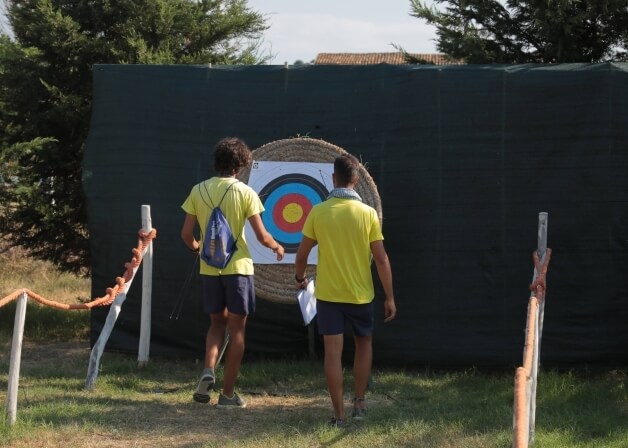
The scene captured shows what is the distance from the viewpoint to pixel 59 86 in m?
8.57

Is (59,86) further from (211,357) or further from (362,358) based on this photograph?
(362,358)

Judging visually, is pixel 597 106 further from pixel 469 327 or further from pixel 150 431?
pixel 150 431

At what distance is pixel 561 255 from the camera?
6.50m


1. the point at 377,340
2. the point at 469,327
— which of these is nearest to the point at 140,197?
the point at 377,340

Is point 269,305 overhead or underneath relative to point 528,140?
underneath

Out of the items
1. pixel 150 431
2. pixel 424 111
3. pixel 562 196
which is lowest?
pixel 150 431

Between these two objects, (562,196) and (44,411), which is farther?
(562,196)

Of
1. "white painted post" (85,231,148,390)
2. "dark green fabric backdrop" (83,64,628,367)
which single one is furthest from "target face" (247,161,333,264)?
"white painted post" (85,231,148,390)

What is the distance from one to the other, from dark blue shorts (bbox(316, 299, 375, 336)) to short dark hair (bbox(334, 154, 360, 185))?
2.21 ft

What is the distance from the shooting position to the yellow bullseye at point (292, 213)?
6730 millimetres

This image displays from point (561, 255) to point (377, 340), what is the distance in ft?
4.66

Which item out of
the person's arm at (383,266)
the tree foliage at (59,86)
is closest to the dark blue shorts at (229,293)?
the person's arm at (383,266)

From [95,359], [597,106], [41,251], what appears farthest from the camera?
[41,251]

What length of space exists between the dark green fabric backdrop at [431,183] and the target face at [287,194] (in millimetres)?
314
